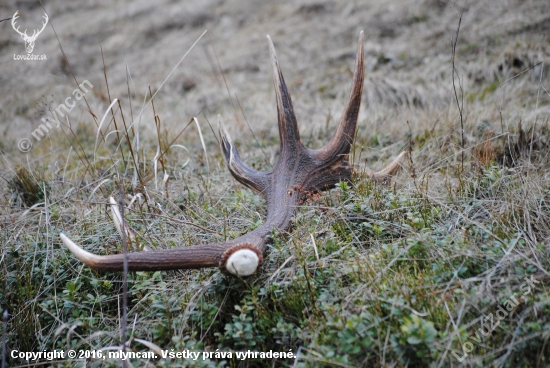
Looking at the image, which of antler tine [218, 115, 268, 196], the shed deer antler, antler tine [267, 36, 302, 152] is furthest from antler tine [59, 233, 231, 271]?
antler tine [267, 36, 302, 152]

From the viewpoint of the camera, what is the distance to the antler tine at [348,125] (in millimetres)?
2490

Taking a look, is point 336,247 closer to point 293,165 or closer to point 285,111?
point 293,165

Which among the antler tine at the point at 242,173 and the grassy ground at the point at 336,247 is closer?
the grassy ground at the point at 336,247

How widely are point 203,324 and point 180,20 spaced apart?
30.3 feet

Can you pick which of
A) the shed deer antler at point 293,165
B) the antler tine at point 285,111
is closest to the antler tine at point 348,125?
the shed deer antler at point 293,165

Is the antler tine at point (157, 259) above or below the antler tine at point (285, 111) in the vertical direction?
below

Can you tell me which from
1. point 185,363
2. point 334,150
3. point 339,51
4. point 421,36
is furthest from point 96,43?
point 185,363

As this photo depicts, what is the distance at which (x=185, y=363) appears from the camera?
4.92 feet

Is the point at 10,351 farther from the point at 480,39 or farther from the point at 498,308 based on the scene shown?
the point at 480,39

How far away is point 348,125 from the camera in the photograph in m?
2.55
